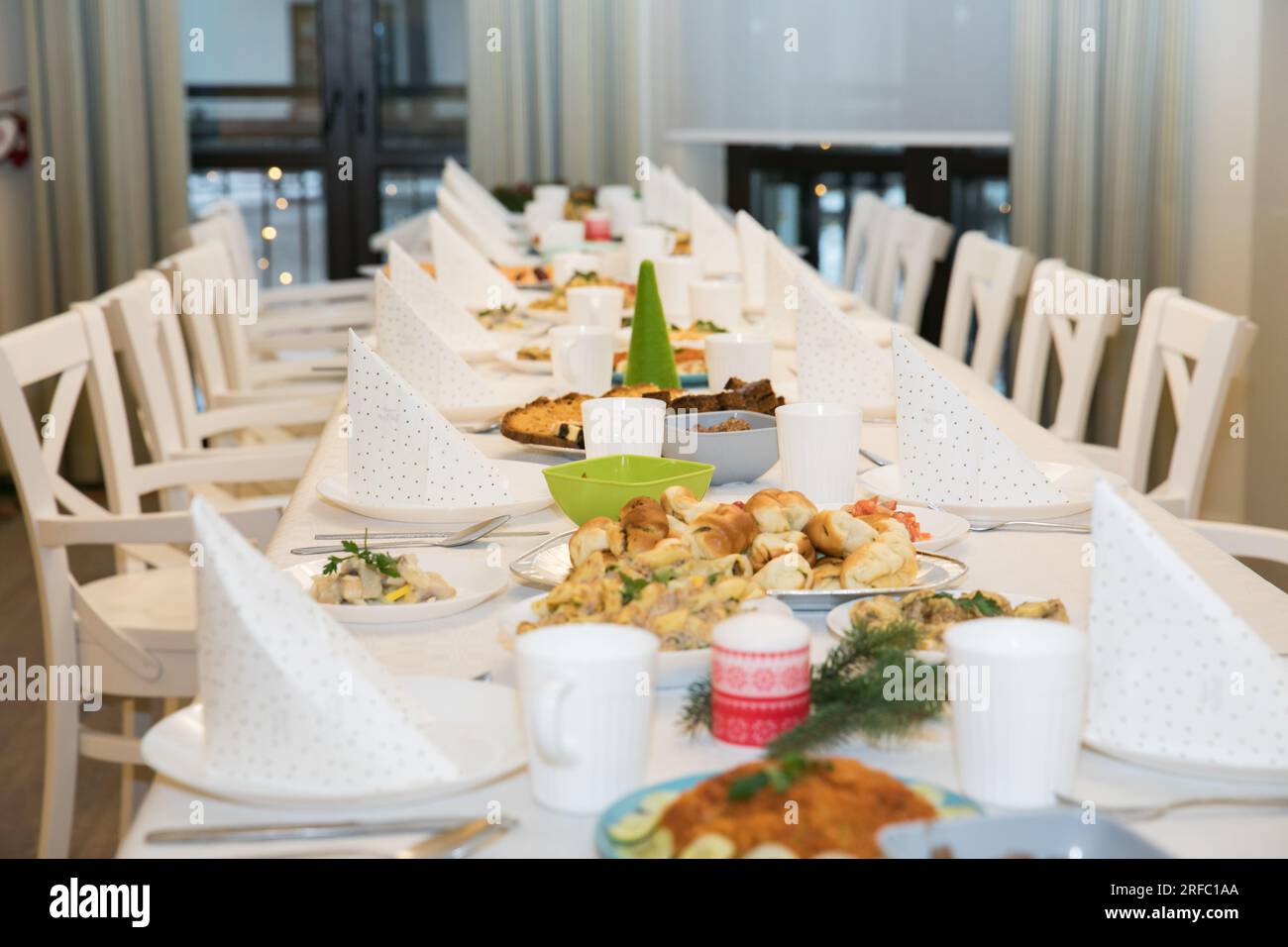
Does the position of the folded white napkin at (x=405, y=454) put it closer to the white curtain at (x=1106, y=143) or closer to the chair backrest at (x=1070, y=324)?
the chair backrest at (x=1070, y=324)

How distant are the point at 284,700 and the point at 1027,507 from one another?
80cm

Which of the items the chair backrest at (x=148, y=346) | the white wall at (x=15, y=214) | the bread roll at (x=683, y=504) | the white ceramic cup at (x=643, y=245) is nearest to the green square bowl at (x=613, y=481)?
the bread roll at (x=683, y=504)

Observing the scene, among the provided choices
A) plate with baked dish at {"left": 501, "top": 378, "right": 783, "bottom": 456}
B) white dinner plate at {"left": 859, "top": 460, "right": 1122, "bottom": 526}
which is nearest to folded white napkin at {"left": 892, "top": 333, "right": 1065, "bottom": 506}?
white dinner plate at {"left": 859, "top": 460, "right": 1122, "bottom": 526}

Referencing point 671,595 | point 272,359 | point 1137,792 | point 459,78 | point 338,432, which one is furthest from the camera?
point 459,78

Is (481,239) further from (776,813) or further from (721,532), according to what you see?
(776,813)

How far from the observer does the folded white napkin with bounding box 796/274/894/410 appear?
1905mm

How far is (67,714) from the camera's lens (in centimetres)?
196

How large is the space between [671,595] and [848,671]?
14 cm

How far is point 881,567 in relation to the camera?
3.63ft

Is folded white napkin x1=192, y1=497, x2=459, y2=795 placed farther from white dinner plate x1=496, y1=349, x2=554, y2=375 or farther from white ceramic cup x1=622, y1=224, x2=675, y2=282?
white ceramic cup x1=622, y1=224, x2=675, y2=282

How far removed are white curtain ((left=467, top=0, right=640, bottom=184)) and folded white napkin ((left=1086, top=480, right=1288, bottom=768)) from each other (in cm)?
505

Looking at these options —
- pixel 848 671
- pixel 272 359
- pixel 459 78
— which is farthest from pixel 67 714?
pixel 459 78

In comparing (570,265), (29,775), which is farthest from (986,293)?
(29,775)
